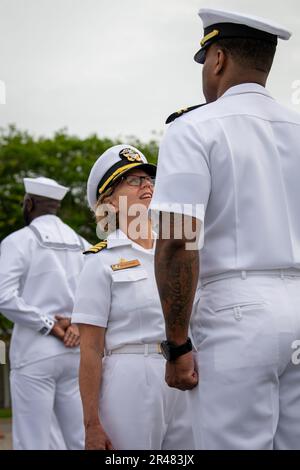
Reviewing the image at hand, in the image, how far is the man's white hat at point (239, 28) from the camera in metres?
3.44

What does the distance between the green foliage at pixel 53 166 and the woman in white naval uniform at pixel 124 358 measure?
23.3 metres

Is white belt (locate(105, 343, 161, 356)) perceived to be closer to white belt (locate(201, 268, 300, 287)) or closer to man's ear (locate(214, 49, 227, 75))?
white belt (locate(201, 268, 300, 287))

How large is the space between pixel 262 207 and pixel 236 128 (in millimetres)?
308

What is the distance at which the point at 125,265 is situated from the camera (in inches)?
163

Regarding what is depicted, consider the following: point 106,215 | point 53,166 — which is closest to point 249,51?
point 106,215

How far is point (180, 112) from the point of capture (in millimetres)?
3564

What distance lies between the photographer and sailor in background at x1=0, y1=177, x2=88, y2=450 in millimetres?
7359

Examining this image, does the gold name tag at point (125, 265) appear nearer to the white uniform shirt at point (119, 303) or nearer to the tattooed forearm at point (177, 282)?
the white uniform shirt at point (119, 303)

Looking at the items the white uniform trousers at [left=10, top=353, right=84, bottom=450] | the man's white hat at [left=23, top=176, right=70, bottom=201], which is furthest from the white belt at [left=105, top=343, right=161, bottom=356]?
the man's white hat at [left=23, top=176, right=70, bottom=201]

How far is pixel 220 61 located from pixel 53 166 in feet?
91.9

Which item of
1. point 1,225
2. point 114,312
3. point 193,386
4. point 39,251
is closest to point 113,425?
point 114,312

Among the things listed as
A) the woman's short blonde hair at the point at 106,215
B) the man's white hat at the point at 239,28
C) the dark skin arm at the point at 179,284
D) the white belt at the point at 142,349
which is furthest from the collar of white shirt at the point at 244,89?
the white belt at the point at 142,349

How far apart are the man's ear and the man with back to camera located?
0.13m

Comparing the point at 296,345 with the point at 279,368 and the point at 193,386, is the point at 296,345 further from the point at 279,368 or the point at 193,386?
the point at 193,386
